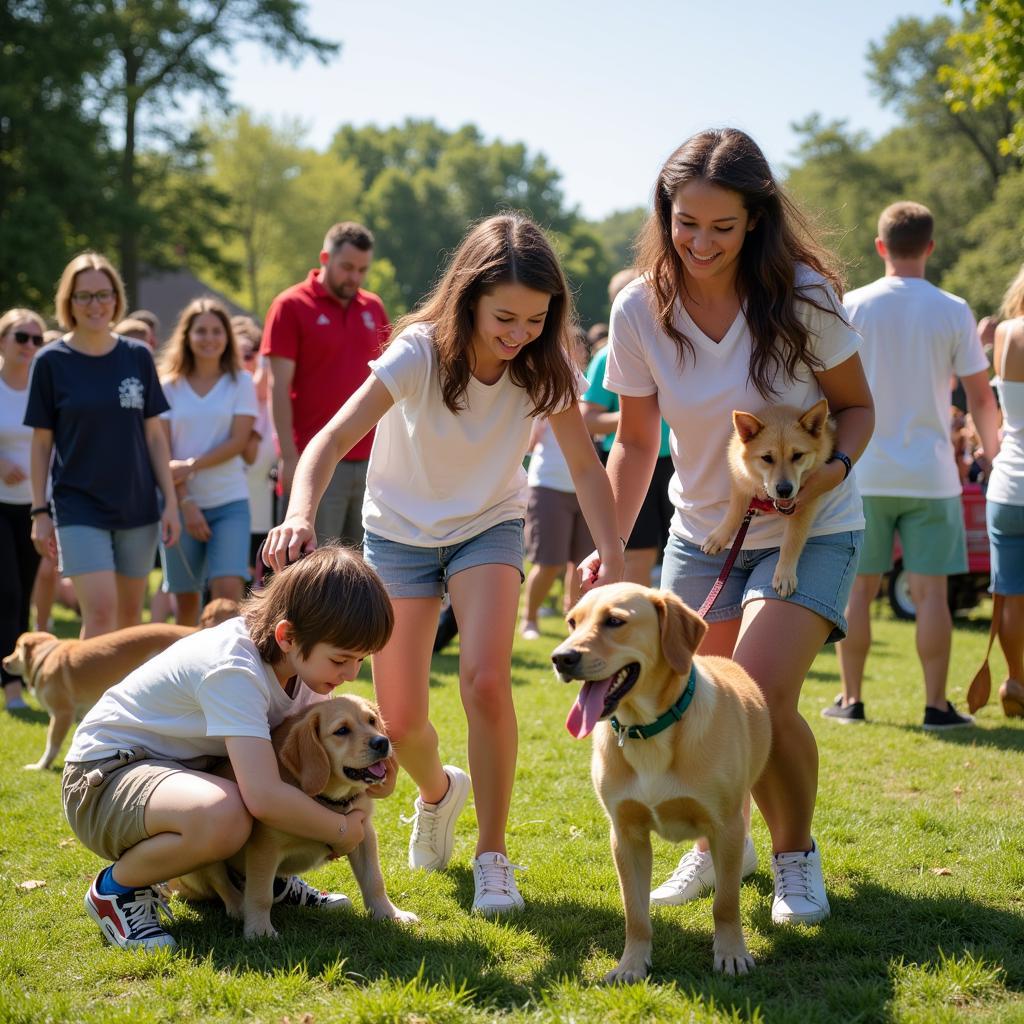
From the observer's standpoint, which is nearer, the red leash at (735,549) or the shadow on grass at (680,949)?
the shadow on grass at (680,949)

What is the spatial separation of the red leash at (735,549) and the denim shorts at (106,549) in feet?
14.3

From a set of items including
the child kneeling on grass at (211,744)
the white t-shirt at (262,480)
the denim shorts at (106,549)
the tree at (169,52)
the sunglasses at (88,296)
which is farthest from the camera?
the tree at (169,52)

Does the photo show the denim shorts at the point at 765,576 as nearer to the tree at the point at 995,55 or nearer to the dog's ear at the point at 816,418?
the dog's ear at the point at 816,418

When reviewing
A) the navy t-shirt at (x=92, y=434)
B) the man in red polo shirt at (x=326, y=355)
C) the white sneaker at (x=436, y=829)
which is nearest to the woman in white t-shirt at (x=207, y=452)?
the man in red polo shirt at (x=326, y=355)

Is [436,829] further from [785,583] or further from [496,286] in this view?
[496,286]

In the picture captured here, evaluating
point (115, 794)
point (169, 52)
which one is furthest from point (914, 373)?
point (169, 52)

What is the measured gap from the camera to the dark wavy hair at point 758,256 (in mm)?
4121

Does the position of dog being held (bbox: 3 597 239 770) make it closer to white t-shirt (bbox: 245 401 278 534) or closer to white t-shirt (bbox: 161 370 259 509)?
white t-shirt (bbox: 161 370 259 509)

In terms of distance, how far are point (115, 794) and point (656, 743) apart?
1.92m

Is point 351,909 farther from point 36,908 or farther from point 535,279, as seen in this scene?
point 535,279

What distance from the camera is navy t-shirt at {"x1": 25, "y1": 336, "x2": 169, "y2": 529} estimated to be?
24.0 feet

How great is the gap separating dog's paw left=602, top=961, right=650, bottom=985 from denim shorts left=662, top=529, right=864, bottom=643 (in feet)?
4.49

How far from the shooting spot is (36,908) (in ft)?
14.5

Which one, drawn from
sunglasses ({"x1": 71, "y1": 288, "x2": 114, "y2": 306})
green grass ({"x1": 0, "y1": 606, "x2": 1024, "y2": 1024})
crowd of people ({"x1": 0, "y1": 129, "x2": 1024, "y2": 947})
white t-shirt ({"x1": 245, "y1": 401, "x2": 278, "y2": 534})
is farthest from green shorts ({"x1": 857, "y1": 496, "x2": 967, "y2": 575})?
white t-shirt ({"x1": 245, "y1": 401, "x2": 278, "y2": 534})
